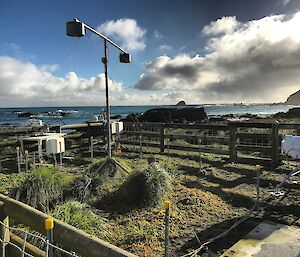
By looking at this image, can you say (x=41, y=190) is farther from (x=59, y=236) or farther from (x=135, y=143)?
(x=135, y=143)

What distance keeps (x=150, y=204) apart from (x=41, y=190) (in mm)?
1867

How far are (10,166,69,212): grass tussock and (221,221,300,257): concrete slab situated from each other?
2.92 m

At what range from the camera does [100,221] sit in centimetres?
403

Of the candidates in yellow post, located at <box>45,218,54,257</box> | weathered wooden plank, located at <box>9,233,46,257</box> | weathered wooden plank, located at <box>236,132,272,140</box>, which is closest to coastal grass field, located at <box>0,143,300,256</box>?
weathered wooden plank, located at <box>9,233,46,257</box>

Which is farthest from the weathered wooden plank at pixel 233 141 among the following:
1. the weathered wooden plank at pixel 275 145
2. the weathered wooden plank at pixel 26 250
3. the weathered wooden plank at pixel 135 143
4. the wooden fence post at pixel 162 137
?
the weathered wooden plank at pixel 26 250

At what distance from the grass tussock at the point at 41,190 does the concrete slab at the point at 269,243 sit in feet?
9.57

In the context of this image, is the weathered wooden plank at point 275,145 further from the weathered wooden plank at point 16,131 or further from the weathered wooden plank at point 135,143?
the weathered wooden plank at point 16,131

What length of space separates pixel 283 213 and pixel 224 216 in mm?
1009

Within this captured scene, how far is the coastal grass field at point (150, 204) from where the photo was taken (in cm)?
380

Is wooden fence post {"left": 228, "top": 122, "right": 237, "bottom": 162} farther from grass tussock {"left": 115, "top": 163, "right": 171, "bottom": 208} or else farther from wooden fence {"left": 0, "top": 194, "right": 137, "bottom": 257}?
wooden fence {"left": 0, "top": 194, "right": 137, "bottom": 257}

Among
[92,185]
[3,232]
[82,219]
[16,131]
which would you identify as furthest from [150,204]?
[16,131]

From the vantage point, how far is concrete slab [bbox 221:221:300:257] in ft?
10.8

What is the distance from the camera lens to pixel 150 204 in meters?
4.78

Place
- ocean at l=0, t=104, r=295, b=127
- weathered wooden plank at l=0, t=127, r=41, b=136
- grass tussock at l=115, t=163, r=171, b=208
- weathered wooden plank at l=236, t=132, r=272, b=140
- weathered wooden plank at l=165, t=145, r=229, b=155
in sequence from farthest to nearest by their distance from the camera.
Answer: ocean at l=0, t=104, r=295, b=127
weathered wooden plank at l=0, t=127, r=41, b=136
weathered wooden plank at l=165, t=145, r=229, b=155
weathered wooden plank at l=236, t=132, r=272, b=140
grass tussock at l=115, t=163, r=171, b=208
